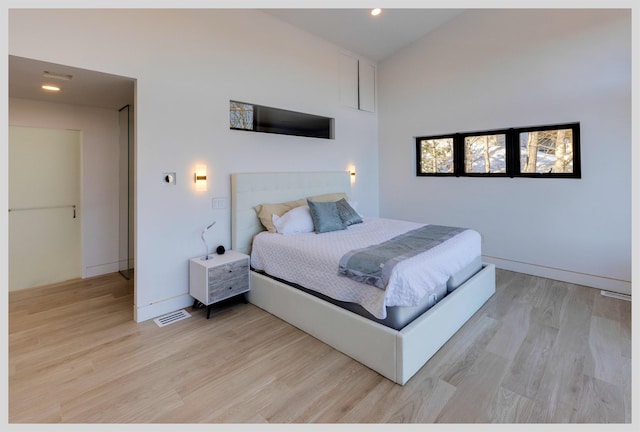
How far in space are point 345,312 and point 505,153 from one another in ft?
11.6

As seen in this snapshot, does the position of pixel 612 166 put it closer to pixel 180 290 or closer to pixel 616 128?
pixel 616 128

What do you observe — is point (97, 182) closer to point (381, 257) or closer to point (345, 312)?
point (345, 312)

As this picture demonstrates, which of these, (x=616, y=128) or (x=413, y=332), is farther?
(x=616, y=128)

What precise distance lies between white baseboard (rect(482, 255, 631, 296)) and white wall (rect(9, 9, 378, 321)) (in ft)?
11.2

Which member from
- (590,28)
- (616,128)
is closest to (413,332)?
(616,128)

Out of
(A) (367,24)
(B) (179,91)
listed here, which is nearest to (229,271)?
(B) (179,91)

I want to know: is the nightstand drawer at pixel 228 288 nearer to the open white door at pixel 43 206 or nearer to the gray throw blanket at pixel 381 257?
the gray throw blanket at pixel 381 257

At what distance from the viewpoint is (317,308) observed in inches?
103

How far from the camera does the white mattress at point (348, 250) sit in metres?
2.23

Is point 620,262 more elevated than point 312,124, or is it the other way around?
point 312,124

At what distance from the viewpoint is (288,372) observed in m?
2.20

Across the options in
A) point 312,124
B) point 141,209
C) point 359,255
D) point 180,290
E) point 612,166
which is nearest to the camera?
point 359,255

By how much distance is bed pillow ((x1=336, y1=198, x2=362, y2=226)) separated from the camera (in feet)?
12.7

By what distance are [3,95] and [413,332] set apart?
10.8 ft
